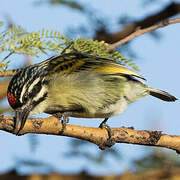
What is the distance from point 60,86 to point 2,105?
0.50 metres

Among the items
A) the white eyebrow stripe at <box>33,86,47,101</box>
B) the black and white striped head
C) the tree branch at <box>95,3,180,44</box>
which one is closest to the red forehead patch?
the black and white striped head

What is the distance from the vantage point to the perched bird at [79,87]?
10.6 ft

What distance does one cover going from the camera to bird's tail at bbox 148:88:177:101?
3707 millimetres

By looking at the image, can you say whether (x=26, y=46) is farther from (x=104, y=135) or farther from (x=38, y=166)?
(x=38, y=166)

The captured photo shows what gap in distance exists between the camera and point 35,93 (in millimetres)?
3223

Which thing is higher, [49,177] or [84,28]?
[84,28]

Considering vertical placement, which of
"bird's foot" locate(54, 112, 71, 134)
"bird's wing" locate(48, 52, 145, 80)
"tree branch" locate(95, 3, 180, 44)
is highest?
"tree branch" locate(95, 3, 180, 44)

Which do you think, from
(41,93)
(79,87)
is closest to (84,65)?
(79,87)

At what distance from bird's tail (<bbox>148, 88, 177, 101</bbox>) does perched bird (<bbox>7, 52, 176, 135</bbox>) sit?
234 millimetres

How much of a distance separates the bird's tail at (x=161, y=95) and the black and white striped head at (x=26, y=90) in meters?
1.03

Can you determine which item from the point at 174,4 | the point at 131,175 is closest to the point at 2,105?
the point at 131,175

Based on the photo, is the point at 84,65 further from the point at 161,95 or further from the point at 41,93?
the point at 161,95

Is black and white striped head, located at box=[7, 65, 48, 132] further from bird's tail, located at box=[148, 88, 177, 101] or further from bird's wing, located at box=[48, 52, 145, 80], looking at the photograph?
bird's tail, located at box=[148, 88, 177, 101]

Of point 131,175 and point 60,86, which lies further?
point 60,86
